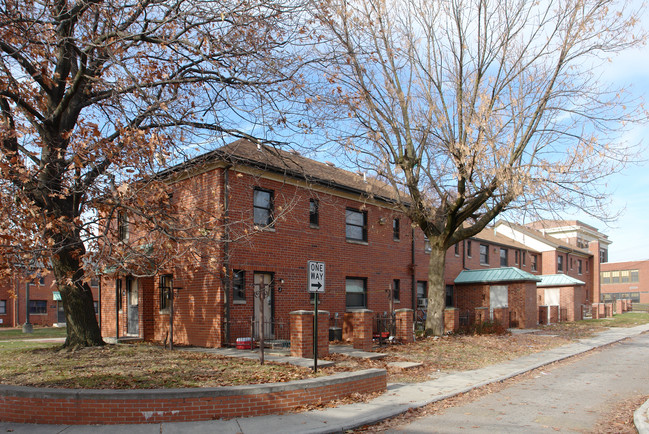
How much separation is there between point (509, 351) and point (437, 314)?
299cm

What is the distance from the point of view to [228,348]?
1493 cm

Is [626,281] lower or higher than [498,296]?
lower

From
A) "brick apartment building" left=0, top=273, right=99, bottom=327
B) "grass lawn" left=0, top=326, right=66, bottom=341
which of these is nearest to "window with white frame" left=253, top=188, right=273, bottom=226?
"grass lawn" left=0, top=326, right=66, bottom=341

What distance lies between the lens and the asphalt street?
762 cm

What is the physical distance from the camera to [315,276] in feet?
32.3

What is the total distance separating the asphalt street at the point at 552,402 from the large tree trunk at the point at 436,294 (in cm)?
489

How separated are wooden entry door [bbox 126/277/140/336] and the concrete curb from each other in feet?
53.0

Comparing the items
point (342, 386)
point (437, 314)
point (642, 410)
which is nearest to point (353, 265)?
point (437, 314)

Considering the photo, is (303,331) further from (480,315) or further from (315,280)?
(480,315)

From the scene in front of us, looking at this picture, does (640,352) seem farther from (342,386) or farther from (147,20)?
(147,20)

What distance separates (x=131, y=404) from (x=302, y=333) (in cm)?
504

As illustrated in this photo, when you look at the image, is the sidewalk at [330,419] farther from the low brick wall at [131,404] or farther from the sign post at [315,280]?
the sign post at [315,280]

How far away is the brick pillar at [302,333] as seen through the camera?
1188cm

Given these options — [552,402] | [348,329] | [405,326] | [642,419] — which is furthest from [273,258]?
[642,419]
